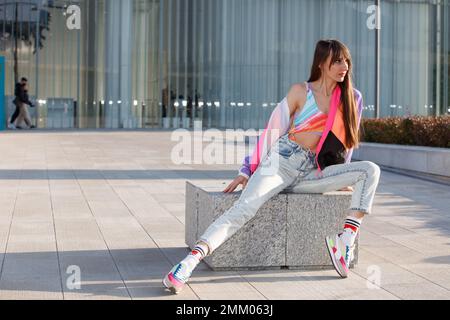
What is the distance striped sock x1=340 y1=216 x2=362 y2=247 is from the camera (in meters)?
6.59

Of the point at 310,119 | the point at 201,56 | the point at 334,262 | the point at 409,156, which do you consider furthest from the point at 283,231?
the point at 201,56

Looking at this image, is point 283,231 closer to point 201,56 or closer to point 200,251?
point 200,251

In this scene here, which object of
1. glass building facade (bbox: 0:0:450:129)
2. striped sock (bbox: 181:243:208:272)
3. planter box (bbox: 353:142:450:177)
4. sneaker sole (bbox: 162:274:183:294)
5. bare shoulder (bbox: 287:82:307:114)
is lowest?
sneaker sole (bbox: 162:274:183:294)

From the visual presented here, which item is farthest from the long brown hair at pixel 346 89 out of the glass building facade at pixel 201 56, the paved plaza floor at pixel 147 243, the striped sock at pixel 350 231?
the glass building facade at pixel 201 56

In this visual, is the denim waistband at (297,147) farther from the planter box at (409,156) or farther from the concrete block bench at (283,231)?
the planter box at (409,156)

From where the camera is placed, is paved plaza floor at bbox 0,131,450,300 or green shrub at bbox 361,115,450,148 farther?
green shrub at bbox 361,115,450,148

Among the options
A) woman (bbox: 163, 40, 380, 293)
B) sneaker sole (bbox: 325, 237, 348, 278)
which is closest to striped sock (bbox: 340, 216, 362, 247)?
woman (bbox: 163, 40, 380, 293)

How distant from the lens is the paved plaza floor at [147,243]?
6164 millimetres

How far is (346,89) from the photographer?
690 cm

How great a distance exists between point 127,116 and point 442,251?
30.1 meters

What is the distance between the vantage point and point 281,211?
6.96 metres

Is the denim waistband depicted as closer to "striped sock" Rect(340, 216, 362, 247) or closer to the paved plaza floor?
"striped sock" Rect(340, 216, 362, 247)
